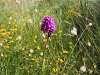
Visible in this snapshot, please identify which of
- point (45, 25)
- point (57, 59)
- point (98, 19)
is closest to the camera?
point (45, 25)

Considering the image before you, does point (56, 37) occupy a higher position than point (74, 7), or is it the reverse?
point (74, 7)

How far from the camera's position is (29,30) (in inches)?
138

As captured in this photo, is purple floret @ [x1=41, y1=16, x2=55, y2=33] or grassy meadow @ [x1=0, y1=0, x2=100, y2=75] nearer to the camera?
purple floret @ [x1=41, y1=16, x2=55, y2=33]

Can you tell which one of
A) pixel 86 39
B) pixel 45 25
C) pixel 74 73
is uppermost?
pixel 45 25

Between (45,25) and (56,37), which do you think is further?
(56,37)

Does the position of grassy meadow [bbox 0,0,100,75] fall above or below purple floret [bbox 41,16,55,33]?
below

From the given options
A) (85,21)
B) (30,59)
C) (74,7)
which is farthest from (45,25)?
(74,7)

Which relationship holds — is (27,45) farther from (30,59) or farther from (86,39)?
(86,39)

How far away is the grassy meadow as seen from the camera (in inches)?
98.1

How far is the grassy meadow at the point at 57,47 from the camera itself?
8.18ft

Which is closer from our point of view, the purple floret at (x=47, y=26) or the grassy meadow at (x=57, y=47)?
the purple floret at (x=47, y=26)

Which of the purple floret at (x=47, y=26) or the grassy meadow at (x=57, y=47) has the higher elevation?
the purple floret at (x=47, y=26)

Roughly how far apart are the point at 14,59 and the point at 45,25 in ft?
2.06

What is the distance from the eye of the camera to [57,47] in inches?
121
